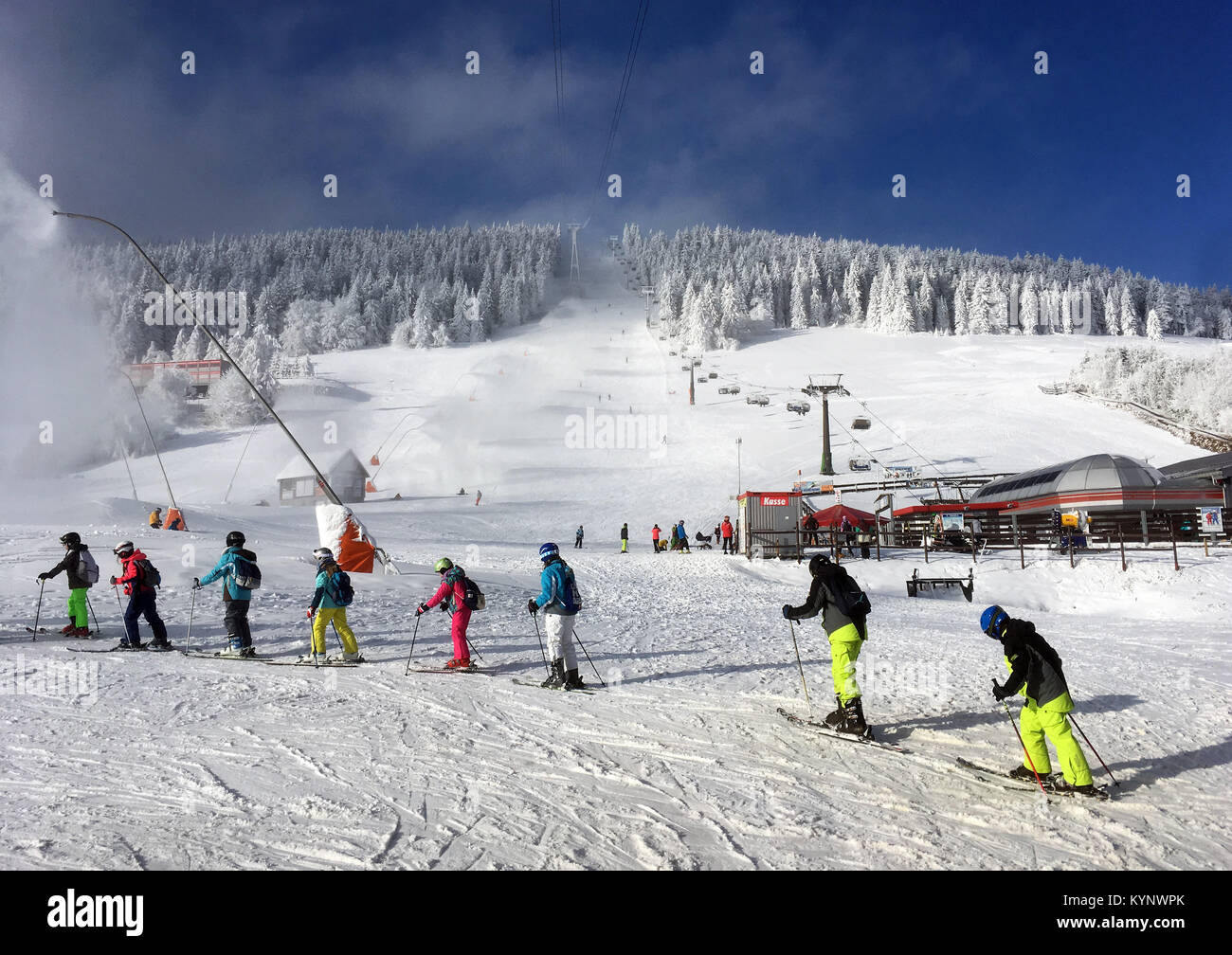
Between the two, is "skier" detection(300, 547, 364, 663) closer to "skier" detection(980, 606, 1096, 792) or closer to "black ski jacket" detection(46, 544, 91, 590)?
"black ski jacket" detection(46, 544, 91, 590)

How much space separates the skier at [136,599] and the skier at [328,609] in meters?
2.33

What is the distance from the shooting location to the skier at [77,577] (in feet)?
33.3

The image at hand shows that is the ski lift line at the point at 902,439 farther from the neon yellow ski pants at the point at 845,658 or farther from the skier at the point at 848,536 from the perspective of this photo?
the neon yellow ski pants at the point at 845,658

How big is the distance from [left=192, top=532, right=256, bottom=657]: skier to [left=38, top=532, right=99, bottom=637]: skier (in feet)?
6.62

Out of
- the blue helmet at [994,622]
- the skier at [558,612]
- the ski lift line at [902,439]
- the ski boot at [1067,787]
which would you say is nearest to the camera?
the ski boot at [1067,787]

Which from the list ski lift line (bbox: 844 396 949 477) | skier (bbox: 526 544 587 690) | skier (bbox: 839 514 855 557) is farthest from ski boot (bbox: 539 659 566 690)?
ski lift line (bbox: 844 396 949 477)

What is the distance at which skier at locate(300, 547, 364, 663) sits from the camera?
923cm

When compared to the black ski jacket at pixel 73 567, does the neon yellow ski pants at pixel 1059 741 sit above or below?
below

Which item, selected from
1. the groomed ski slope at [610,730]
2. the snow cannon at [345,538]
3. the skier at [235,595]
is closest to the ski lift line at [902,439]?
the groomed ski slope at [610,730]

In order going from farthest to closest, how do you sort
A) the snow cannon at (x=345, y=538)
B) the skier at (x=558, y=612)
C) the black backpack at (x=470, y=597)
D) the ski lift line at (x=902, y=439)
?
the ski lift line at (x=902, y=439)
the snow cannon at (x=345, y=538)
the black backpack at (x=470, y=597)
the skier at (x=558, y=612)

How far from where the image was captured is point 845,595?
257 inches
